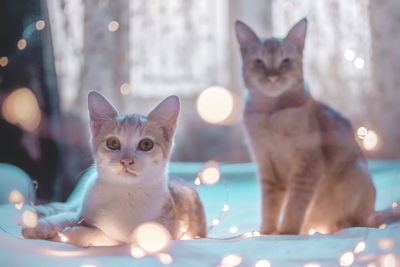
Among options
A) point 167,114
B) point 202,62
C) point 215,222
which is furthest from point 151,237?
point 202,62

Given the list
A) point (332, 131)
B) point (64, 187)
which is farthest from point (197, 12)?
point (332, 131)

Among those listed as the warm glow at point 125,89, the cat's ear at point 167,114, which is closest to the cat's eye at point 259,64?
the cat's ear at point 167,114

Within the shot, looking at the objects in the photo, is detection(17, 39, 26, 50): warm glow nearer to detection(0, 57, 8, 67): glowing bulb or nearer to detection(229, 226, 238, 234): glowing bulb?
detection(0, 57, 8, 67): glowing bulb

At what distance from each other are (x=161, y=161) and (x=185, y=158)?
170cm

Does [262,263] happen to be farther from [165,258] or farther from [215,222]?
[215,222]

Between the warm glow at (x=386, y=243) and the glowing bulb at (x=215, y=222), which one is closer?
the warm glow at (x=386, y=243)

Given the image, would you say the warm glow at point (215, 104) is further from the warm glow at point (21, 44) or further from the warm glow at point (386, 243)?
the warm glow at point (386, 243)

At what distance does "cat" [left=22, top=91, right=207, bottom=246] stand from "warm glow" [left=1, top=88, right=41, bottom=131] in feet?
3.21

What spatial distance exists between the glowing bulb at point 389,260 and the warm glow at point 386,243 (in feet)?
0.16

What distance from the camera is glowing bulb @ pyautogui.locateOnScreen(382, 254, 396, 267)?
0.77 metres

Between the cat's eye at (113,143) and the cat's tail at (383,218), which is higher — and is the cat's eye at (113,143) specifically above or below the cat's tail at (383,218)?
above

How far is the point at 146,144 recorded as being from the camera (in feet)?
3.02

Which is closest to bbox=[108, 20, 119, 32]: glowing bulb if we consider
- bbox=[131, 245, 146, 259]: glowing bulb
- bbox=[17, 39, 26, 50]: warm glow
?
bbox=[17, 39, 26, 50]: warm glow

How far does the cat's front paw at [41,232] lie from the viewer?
2.93 feet
